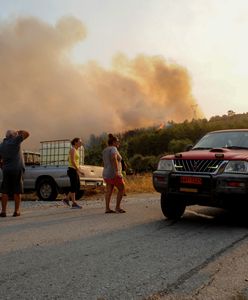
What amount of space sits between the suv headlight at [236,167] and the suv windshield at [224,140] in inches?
40.5

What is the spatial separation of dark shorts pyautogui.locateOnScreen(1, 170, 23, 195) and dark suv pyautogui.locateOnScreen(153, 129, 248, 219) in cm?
299

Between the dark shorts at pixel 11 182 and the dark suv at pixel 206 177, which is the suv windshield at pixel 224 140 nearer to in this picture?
the dark suv at pixel 206 177

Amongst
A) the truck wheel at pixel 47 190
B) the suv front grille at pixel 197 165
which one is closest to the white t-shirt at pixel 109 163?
the suv front grille at pixel 197 165

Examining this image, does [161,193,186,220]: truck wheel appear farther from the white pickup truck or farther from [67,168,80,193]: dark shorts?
the white pickup truck

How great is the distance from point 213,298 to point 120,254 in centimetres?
183

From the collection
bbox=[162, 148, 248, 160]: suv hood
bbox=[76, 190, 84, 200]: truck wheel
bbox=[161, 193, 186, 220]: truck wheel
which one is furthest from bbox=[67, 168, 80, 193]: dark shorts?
bbox=[76, 190, 84, 200]: truck wheel

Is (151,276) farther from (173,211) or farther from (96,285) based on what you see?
(173,211)

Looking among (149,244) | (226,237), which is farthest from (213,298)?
(226,237)

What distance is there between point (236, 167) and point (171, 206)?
165 centimetres

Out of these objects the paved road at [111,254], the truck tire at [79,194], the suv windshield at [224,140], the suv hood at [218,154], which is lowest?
the paved road at [111,254]

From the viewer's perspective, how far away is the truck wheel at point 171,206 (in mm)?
8680

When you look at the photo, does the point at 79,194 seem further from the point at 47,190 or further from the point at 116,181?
the point at 116,181

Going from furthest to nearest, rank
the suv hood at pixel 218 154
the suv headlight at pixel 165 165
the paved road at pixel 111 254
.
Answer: the suv headlight at pixel 165 165 < the suv hood at pixel 218 154 < the paved road at pixel 111 254

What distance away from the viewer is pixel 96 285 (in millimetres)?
4469
